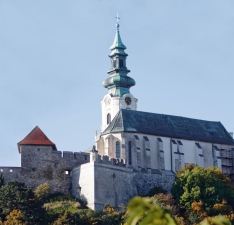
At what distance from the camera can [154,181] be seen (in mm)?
62312

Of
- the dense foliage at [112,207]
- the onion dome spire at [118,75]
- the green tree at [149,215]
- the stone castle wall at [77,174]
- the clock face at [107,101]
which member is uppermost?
the onion dome spire at [118,75]

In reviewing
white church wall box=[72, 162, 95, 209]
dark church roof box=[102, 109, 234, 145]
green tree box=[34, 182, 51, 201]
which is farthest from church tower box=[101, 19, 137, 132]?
green tree box=[34, 182, 51, 201]

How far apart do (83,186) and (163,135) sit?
12.9 metres

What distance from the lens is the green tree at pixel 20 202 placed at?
51906 millimetres

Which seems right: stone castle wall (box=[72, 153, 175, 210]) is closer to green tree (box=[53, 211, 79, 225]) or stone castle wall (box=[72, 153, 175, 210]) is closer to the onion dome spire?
green tree (box=[53, 211, 79, 225])

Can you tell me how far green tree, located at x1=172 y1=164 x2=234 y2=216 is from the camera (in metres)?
58.2

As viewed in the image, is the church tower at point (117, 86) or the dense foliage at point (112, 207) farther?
the church tower at point (117, 86)

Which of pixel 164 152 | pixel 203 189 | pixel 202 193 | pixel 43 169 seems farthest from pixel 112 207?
pixel 164 152

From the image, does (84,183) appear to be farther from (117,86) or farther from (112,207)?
(117,86)

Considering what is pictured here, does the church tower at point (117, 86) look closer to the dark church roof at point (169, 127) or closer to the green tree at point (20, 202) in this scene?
the dark church roof at point (169, 127)

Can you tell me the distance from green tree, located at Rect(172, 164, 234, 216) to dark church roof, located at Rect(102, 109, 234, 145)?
6.27 metres

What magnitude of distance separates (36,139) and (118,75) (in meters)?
27.0

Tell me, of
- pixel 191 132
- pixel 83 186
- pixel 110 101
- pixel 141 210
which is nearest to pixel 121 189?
pixel 83 186

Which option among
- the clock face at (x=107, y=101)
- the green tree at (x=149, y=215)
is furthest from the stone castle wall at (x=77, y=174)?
the green tree at (x=149, y=215)
